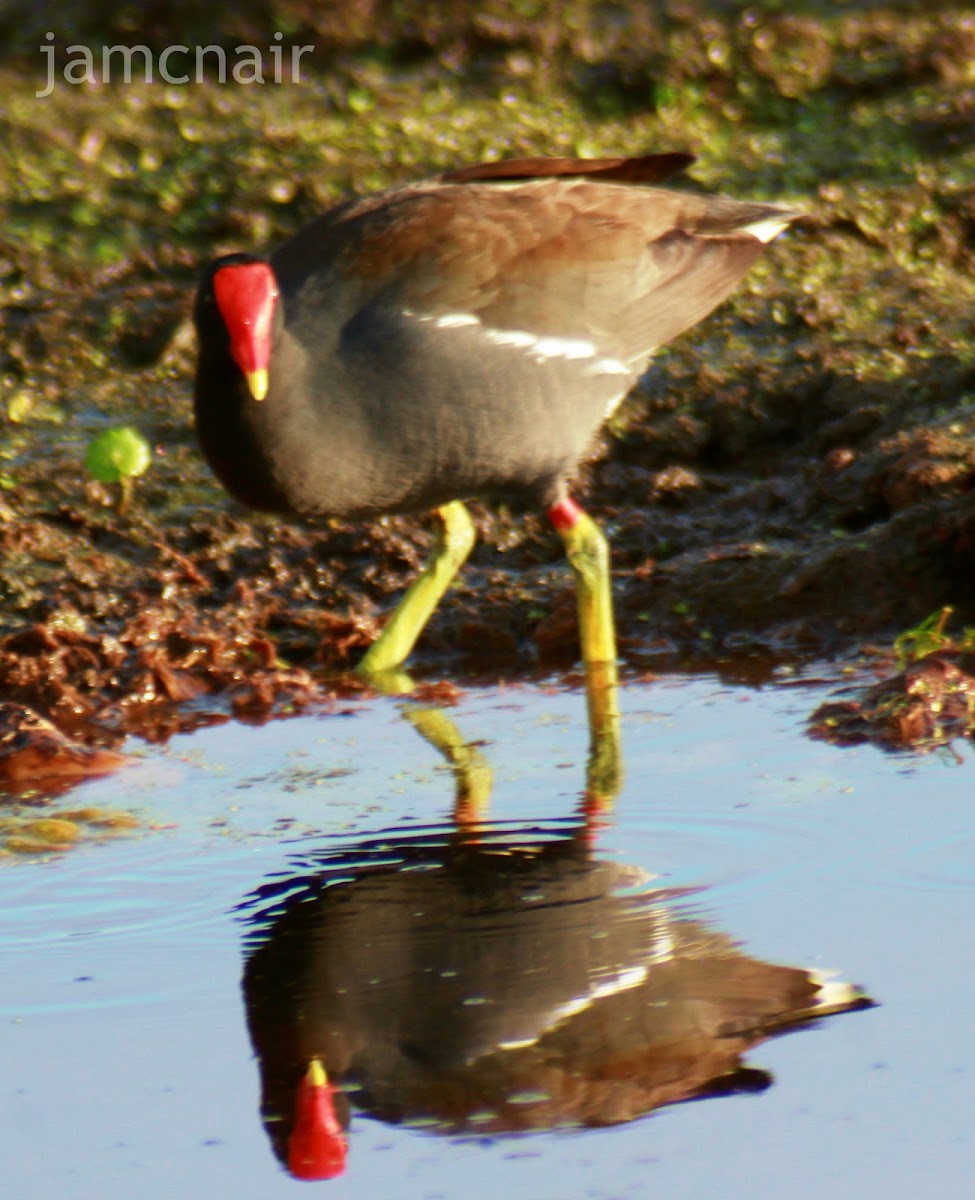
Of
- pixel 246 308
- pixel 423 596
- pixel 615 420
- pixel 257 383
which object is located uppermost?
pixel 246 308

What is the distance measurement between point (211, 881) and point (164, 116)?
4995 millimetres

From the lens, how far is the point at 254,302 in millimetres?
4812

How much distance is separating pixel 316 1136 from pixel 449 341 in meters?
2.50

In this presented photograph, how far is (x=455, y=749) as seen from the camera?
486cm

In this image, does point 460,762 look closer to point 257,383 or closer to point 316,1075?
point 257,383

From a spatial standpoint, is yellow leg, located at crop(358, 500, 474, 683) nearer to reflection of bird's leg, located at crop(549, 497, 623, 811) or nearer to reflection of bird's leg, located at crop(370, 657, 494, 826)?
reflection of bird's leg, located at crop(370, 657, 494, 826)

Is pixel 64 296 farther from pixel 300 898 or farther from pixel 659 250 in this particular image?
pixel 300 898

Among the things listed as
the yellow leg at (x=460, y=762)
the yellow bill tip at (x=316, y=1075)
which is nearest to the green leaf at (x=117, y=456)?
the yellow leg at (x=460, y=762)

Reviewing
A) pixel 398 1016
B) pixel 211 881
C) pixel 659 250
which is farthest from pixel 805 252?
pixel 398 1016

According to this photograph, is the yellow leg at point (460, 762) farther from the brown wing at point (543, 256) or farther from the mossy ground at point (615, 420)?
the brown wing at point (543, 256)

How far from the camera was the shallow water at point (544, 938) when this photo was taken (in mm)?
2869

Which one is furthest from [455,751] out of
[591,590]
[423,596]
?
[423,596]

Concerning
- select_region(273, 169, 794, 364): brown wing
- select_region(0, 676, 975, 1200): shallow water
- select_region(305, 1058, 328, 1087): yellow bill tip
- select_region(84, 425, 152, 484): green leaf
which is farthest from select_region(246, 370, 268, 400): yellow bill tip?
select_region(305, 1058, 328, 1087): yellow bill tip

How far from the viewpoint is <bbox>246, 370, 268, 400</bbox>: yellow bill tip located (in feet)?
15.6
